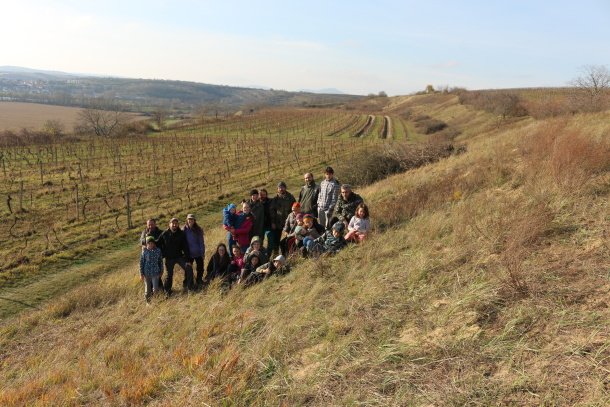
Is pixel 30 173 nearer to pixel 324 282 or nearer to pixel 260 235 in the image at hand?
pixel 260 235

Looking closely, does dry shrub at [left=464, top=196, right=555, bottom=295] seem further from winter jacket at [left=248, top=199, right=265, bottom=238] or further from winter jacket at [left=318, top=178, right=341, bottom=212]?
winter jacket at [left=248, top=199, right=265, bottom=238]

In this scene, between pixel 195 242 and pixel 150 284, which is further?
pixel 195 242

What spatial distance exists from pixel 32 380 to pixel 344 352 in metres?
3.71

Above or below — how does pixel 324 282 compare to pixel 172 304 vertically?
above

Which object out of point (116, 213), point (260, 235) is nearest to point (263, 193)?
point (260, 235)

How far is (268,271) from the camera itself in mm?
6035

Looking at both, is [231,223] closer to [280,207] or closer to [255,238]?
[255,238]

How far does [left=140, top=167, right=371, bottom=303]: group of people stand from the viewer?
628 cm

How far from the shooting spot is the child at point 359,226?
6.27 metres

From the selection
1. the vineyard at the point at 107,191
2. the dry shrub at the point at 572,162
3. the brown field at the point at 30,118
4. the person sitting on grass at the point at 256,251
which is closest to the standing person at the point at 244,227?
the person sitting on grass at the point at 256,251

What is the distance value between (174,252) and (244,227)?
130 cm

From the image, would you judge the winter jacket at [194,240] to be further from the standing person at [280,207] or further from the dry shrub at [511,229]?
the dry shrub at [511,229]

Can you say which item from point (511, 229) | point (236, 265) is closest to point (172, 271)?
point (236, 265)

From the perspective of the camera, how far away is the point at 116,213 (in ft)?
47.0
